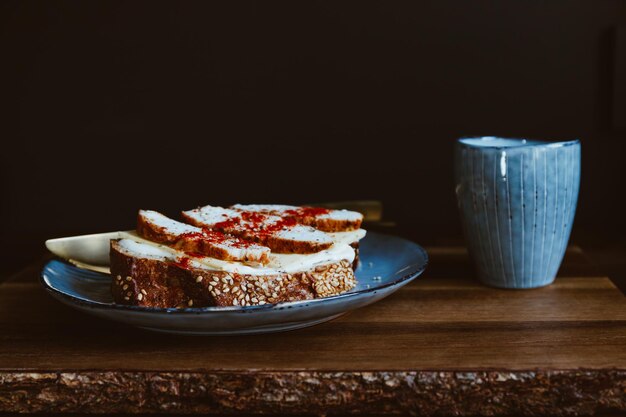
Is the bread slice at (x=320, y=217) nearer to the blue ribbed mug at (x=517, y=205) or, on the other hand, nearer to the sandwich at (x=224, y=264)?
the sandwich at (x=224, y=264)

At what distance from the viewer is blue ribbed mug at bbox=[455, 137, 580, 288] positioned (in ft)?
4.37

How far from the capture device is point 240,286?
1172 mm

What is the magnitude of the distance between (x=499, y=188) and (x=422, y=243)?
1.66 ft

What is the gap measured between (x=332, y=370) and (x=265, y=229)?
40 cm

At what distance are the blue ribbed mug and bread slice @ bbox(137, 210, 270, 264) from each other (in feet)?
1.38

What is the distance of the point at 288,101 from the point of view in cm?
205

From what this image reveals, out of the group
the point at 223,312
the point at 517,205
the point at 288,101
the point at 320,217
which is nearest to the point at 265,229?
the point at 320,217

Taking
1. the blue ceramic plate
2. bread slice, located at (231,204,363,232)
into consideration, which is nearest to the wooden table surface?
the blue ceramic plate

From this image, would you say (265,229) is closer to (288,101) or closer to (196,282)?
(196,282)

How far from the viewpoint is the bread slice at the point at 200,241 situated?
1207 mm

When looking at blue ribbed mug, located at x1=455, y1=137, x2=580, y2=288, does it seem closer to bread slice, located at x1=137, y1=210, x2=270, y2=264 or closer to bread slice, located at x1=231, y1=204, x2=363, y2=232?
bread slice, located at x1=231, y1=204, x2=363, y2=232

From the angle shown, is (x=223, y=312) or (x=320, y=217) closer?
(x=223, y=312)

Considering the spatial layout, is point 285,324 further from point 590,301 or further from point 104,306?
A: point 590,301

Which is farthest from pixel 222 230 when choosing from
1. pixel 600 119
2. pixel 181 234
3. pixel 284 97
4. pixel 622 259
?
pixel 600 119
